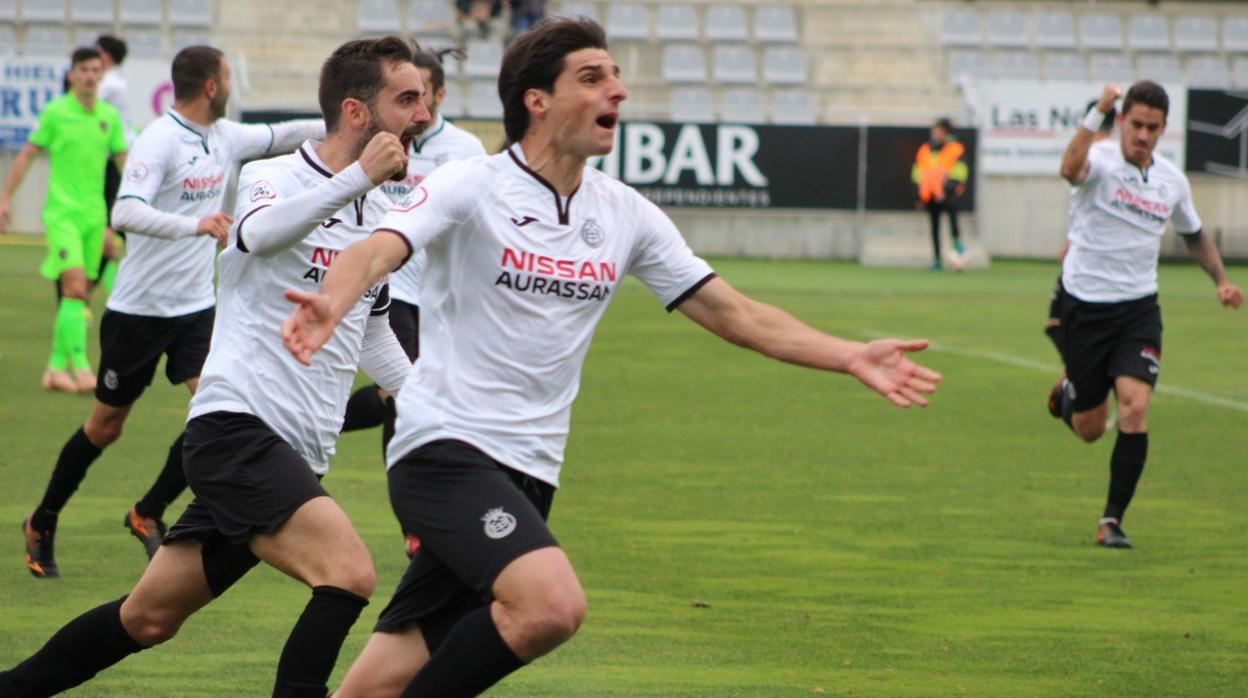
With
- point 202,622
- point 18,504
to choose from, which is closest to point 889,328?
point 18,504

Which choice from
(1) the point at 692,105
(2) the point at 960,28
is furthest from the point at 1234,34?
(1) the point at 692,105

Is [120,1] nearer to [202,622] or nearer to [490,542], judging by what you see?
[202,622]

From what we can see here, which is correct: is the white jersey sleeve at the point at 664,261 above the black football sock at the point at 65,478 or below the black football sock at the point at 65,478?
above

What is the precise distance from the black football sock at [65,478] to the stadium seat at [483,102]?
2095 centimetres

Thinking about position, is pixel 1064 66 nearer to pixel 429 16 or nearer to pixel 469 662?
pixel 429 16

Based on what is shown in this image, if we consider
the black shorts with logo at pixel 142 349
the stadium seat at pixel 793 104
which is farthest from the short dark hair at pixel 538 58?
the stadium seat at pixel 793 104

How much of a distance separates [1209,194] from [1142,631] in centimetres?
2589

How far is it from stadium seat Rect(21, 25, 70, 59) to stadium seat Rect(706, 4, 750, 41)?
456 inches

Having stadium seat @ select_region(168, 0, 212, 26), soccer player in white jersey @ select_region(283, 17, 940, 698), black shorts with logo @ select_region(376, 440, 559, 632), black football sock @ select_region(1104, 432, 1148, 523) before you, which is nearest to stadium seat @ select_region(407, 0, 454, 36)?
stadium seat @ select_region(168, 0, 212, 26)

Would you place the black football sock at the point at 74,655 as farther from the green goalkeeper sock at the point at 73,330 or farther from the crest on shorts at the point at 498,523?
the green goalkeeper sock at the point at 73,330

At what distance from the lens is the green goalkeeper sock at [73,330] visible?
13.4 metres

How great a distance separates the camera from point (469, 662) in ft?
14.3

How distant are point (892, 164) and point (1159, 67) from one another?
8.68 meters

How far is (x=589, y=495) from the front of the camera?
10109 millimetres
